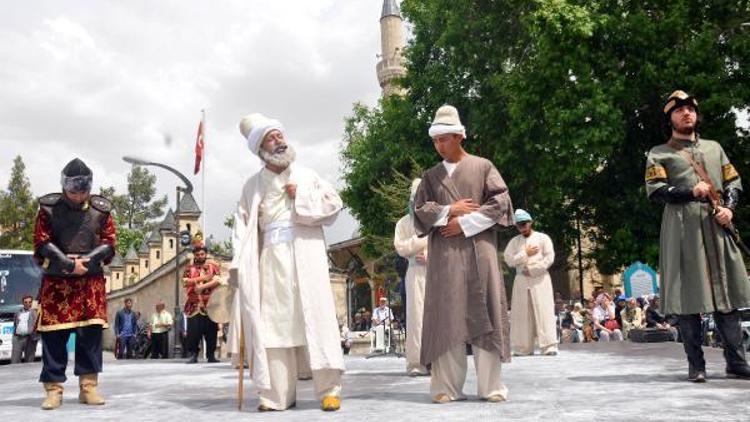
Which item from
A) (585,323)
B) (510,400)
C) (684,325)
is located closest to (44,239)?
(510,400)

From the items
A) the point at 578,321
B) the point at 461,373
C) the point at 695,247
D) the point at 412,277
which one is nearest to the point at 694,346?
the point at 695,247

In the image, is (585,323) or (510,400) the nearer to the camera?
(510,400)

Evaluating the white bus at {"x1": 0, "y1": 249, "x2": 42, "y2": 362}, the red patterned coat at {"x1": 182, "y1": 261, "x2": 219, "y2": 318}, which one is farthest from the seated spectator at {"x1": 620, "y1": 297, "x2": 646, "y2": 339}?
the white bus at {"x1": 0, "y1": 249, "x2": 42, "y2": 362}

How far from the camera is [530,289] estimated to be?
437 inches

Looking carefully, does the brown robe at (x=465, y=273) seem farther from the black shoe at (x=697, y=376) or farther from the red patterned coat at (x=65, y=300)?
the red patterned coat at (x=65, y=300)

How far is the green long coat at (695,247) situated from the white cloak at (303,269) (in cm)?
265

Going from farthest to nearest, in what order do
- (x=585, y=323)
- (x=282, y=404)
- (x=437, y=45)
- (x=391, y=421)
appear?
(x=437, y=45)
(x=585, y=323)
(x=282, y=404)
(x=391, y=421)

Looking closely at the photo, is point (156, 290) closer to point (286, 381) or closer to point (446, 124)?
point (286, 381)

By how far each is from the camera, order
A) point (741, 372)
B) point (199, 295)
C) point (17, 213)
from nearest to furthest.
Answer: point (741, 372)
point (199, 295)
point (17, 213)

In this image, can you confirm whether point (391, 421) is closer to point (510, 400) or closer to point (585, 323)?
point (510, 400)

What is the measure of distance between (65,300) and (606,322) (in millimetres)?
13495

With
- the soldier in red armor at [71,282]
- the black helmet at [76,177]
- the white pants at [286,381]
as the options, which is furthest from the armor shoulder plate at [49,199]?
the white pants at [286,381]

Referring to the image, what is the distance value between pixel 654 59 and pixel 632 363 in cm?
1235

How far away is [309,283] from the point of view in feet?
17.4
